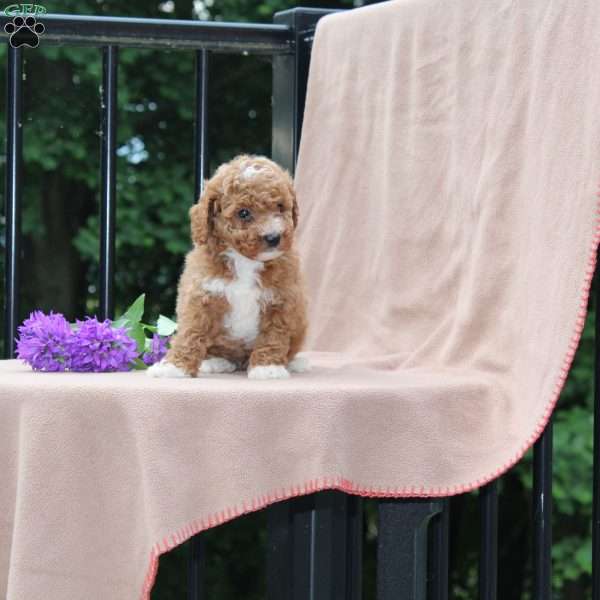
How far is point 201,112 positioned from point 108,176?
0.20 m

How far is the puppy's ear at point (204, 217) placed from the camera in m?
1.50

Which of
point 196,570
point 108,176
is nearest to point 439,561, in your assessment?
point 196,570

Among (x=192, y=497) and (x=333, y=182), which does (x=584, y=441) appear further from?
(x=192, y=497)

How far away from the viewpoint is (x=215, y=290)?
1.52 metres

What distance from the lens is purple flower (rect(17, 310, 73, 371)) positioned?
1560 millimetres

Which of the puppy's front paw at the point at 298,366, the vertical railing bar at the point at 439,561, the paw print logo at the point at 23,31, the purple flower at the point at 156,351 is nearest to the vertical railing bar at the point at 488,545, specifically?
the vertical railing bar at the point at 439,561

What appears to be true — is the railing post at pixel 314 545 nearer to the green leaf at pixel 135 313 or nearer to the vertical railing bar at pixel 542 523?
the vertical railing bar at pixel 542 523

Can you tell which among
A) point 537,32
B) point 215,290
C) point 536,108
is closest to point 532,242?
point 536,108

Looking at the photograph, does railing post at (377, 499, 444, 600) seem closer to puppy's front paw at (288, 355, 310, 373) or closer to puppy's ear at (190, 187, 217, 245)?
puppy's front paw at (288, 355, 310, 373)

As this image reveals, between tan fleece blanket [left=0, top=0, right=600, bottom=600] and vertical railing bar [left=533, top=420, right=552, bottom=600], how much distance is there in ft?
0.37

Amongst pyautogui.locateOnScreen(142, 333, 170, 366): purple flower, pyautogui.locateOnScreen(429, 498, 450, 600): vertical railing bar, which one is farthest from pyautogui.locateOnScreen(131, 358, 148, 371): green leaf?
pyautogui.locateOnScreen(429, 498, 450, 600): vertical railing bar

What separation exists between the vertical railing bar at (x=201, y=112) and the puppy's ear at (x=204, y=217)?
17.6 inches

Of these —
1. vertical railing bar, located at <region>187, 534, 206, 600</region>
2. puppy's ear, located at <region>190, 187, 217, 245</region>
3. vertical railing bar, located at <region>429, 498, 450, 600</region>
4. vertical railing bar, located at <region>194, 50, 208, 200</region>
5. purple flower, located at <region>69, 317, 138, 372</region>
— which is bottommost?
vertical railing bar, located at <region>187, 534, 206, 600</region>

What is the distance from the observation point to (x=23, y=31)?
1848mm
